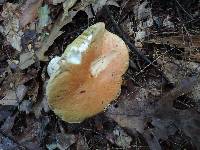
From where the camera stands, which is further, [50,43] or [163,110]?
[50,43]

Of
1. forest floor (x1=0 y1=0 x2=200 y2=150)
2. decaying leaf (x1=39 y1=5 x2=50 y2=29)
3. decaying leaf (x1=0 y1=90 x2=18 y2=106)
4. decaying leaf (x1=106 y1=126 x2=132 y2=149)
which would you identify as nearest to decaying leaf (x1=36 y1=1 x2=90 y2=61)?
forest floor (x1=0 y1=0 x2=200 y2=150)

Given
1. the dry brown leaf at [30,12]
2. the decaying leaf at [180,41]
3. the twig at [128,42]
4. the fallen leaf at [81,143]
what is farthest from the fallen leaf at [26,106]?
the decaying leaf at [180,41]

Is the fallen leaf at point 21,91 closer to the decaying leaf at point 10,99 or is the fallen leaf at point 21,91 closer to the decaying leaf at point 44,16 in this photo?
the decaying leaf at point 10,99

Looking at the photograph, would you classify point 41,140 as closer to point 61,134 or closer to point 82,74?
point 61,134

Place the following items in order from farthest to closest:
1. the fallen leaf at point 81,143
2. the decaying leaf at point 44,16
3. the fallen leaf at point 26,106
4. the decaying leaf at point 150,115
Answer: the decaying leaf at point 44,16 → the fallen leaf at point 26,106 → the fallen leaf at point 81,143 → the decaying leaf at point 150,115

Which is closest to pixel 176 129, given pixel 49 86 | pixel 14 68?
pixel 49 86

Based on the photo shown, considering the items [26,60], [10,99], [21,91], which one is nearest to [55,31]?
[26,60]

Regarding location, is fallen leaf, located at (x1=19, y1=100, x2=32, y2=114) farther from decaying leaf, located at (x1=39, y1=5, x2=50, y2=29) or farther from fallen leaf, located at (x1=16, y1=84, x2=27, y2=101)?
decaying leaf, located at (x1=39, y1=5, x2=50, y2=29)
